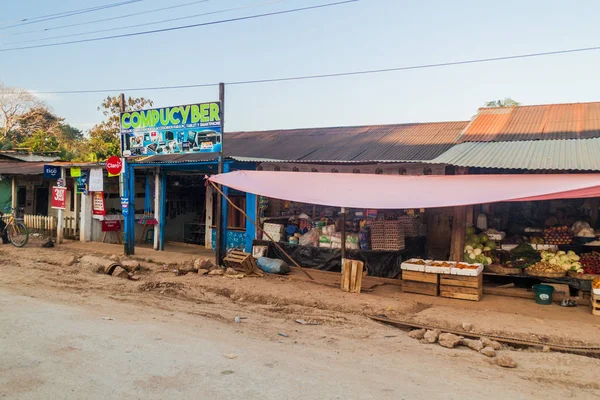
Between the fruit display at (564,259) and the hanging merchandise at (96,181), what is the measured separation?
13.0 m

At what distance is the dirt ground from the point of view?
5.67m

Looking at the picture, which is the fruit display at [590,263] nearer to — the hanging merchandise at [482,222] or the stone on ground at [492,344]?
the hanging merchandise at [482,222]

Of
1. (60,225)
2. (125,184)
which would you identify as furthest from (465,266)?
(60,225)

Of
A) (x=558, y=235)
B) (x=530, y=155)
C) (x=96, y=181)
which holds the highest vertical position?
(x=530, y=155)

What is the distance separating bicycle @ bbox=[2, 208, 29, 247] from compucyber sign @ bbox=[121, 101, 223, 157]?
463cm

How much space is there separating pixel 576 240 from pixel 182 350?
8.31 metres

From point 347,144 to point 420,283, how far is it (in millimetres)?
5335

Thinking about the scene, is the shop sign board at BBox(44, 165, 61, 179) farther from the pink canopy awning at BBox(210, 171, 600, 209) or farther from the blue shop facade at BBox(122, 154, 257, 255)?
the pink canopy awning at BBox(210, 171, 600, 209)

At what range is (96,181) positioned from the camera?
15.6m

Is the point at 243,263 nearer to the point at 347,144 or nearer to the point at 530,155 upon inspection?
the point at 347,144

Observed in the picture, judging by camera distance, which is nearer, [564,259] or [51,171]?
[564,259]

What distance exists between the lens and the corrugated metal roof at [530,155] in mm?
8445

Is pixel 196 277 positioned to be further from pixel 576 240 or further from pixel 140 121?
pixel 576 240

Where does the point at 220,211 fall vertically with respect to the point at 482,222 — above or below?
above
